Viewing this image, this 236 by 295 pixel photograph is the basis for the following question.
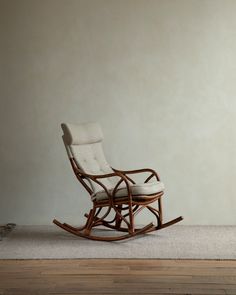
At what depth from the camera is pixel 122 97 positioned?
18.9ft

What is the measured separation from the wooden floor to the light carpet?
0.57ft

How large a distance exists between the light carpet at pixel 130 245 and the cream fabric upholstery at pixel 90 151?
44 cm

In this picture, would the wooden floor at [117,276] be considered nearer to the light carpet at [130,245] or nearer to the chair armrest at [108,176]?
the light carpet at [130,245]

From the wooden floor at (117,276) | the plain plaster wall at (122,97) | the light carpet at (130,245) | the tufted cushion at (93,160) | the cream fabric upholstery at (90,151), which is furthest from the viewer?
the plain plaster wall at (122,97)

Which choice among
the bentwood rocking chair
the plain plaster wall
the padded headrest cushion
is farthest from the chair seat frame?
the plain plaster wall

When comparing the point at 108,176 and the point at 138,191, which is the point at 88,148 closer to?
the point at 108,176

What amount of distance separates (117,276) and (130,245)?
977mm

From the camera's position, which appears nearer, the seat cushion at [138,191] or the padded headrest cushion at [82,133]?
the seat cushion at [138,191]

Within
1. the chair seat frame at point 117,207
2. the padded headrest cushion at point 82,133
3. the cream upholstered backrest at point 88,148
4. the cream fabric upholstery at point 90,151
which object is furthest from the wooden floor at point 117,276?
the padded headrest cushion at point 82,133

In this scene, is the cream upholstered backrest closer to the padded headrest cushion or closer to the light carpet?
the padded headrest cushion

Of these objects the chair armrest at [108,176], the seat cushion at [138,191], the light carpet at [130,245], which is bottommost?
the light carpet at [130,245]

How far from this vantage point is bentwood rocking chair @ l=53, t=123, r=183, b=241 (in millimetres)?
4754

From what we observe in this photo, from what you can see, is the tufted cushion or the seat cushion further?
the tufted cushion

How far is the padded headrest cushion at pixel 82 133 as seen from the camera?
5133 millimetres
